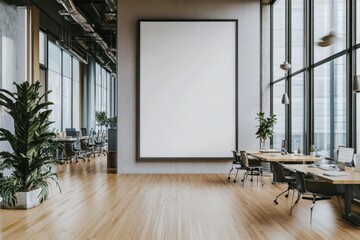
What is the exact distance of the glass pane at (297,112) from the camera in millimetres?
7878

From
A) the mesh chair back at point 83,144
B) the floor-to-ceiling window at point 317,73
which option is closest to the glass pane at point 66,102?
the mesh chair back at point 83,144

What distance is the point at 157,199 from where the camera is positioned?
6.03 meters

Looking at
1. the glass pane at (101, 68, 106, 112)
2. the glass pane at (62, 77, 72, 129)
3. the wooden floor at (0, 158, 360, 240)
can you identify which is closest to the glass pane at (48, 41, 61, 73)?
the glass pane at (62, 77, 72, 129)

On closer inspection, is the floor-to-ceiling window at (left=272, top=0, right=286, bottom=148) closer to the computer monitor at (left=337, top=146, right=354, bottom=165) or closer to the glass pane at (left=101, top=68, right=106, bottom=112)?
the computer monitor at (left=337, top=146, right=354, bottom=165)

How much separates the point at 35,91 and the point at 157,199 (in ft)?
9.01

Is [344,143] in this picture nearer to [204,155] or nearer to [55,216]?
[204,155]

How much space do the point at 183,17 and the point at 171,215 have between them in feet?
19.8

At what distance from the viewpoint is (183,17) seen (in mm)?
9320

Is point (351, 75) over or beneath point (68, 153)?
over

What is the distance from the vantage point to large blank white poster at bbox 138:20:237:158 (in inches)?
358

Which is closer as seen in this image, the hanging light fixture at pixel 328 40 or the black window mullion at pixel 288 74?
the hanging light fixture at pixel 328 40

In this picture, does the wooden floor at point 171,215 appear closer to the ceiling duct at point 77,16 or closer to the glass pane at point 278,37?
the glass pane at point 278,37

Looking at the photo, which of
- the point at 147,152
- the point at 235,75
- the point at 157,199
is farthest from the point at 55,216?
the point at 235,75

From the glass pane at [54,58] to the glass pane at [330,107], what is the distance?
392 inches
